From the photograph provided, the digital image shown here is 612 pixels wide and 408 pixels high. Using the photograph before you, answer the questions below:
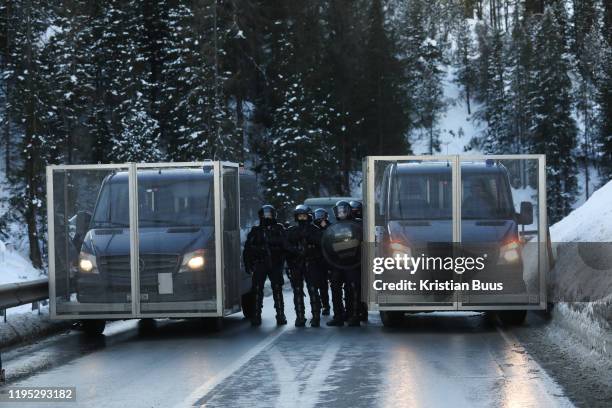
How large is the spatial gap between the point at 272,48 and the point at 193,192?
53.1 meters

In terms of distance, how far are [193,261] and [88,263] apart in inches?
60.0

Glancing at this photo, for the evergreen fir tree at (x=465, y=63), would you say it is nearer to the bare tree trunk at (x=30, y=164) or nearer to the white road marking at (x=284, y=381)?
the bare tree trunk at (x=30, y=164)

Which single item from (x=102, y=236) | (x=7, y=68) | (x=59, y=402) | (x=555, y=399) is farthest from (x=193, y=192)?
(x=7, y=68)

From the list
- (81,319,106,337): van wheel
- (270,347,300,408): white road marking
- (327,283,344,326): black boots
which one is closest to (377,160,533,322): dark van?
(327,283,344,326): black boots

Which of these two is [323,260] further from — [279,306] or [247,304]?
[247,304]

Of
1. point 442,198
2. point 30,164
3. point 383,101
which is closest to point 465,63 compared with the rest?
point 383,101

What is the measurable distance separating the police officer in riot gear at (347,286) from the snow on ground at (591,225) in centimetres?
410

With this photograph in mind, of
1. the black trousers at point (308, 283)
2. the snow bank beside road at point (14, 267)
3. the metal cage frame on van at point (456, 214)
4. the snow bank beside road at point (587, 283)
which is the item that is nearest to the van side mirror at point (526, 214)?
the metal cage frame on van at point (456, 214)

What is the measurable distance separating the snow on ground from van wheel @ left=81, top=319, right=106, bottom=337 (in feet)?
26.3

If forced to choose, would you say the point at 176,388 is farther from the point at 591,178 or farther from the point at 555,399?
the point at 591,178

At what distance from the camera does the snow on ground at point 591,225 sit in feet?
59.7

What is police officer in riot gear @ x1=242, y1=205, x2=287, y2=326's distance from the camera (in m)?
16.7

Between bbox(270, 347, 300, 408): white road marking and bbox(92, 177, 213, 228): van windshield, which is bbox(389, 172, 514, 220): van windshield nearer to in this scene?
bbox(92, 177, 213, 228): van windshield

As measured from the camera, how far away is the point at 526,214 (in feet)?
51.2
